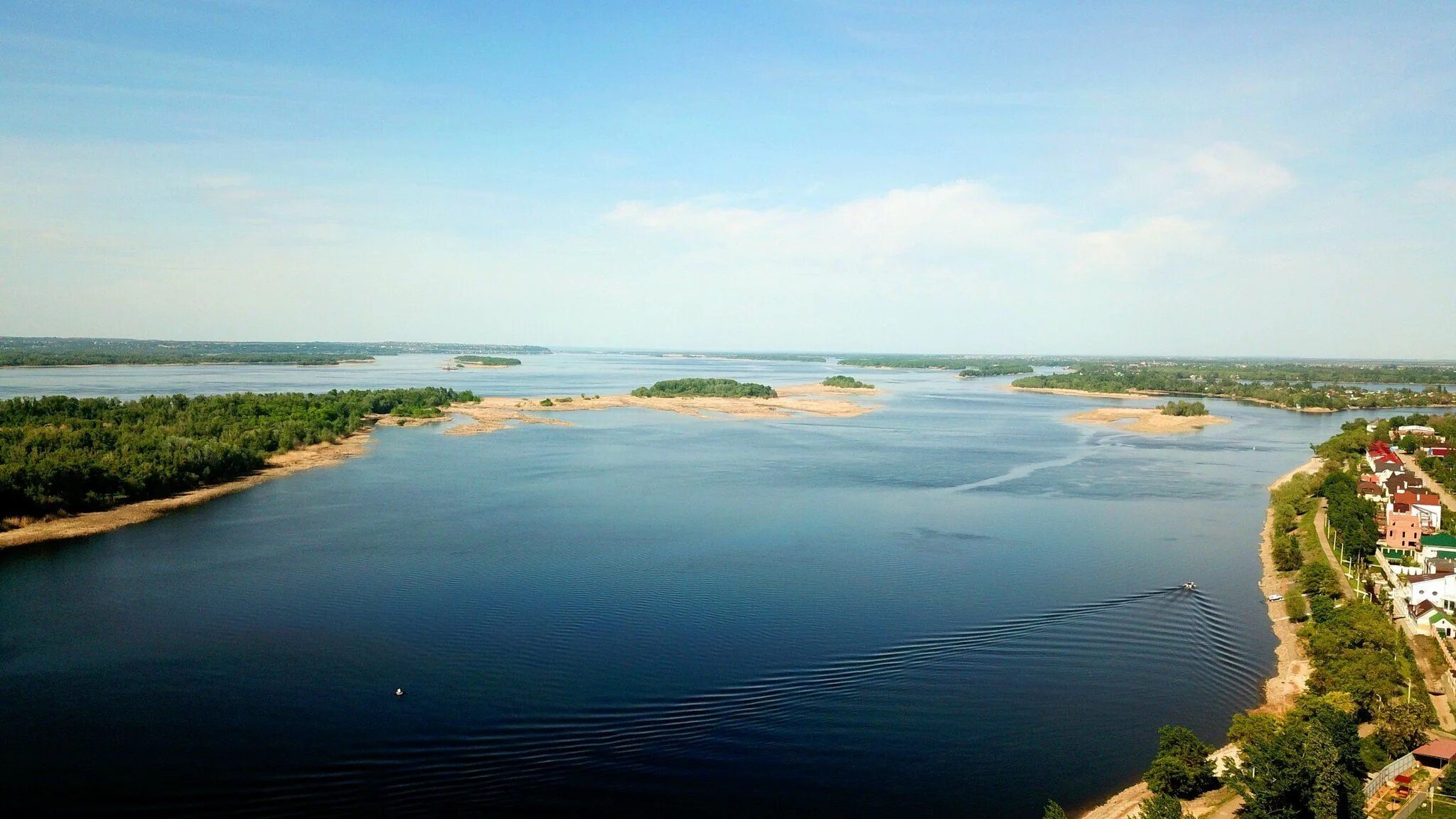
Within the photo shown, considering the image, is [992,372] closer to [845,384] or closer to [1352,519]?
[845,384]

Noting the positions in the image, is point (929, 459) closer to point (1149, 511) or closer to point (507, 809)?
point (1149, 511)

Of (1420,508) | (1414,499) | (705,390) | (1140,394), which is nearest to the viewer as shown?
(1420,508)

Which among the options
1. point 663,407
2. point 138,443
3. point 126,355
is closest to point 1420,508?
point 138,443

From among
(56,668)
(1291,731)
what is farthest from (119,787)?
(1291,731)

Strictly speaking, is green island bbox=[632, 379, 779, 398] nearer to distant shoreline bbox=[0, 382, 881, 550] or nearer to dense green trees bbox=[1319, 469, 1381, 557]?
distant shoreline bbox=[0, 382, 881, 550]

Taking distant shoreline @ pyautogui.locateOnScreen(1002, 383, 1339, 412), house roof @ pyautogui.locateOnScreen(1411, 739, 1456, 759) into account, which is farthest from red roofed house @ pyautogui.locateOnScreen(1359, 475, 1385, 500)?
distant shoreline @ pyautogui.locateOnScreen(1002, 383, 1339, 412)

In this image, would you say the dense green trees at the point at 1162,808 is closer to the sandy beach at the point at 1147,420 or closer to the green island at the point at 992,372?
the sandy beach at the point at 1147,420

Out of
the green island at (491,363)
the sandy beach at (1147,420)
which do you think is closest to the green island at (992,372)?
the sandy beach at (1147,420)
